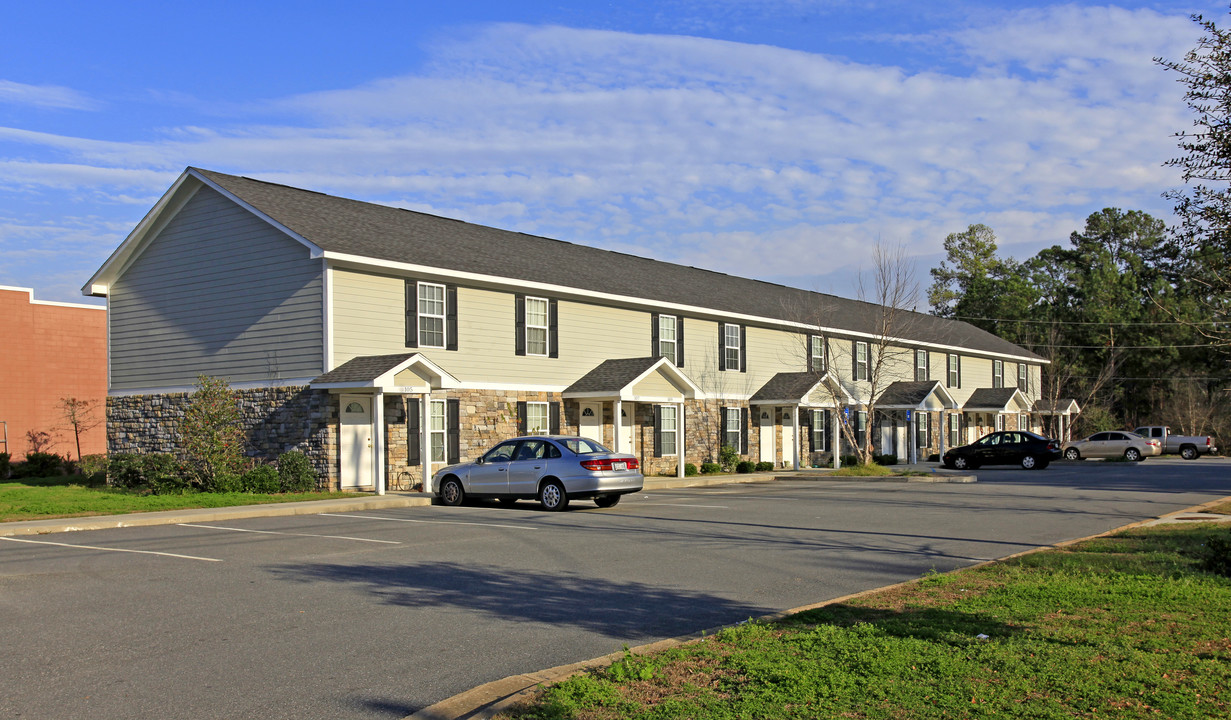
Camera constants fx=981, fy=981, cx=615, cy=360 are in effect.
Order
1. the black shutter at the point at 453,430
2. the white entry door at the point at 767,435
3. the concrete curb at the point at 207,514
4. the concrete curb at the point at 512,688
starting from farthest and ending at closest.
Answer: the white entry door at the point at 767,435 < the black shutter at the point at 453,430 < the concrete curb at the point at 207,514 < the concrete curb at the point at 512,688

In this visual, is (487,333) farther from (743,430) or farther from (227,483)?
(743,430)

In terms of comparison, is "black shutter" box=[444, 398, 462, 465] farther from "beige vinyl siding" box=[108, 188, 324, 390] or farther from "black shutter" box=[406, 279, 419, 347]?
"beige vinyl siding" box=[108, 188, 324, 390]

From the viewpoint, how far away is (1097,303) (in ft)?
216

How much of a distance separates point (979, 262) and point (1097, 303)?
18244 millimetres

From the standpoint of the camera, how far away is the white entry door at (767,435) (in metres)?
37.6

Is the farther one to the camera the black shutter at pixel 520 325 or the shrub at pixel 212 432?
the black shutter at pixel 520 325

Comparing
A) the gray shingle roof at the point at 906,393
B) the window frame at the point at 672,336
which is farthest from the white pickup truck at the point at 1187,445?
the window frame at the point at 672,336

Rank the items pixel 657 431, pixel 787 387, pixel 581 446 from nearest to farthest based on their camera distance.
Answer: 1. pixel 581 446
2. pixel 657 431
3. pixel 787 387

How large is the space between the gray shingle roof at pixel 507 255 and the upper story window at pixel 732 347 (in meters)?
0.79

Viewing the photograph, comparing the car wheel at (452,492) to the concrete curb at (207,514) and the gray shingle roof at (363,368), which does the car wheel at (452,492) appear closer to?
the concrete curb at (207,514)

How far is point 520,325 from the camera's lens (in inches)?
1069

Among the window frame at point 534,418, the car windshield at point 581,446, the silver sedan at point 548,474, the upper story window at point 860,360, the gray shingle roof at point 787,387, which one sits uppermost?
the upper story window at point 860,360

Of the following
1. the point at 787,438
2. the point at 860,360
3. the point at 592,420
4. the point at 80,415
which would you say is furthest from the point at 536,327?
the point at 80,415

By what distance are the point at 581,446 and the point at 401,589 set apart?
33.8ft
